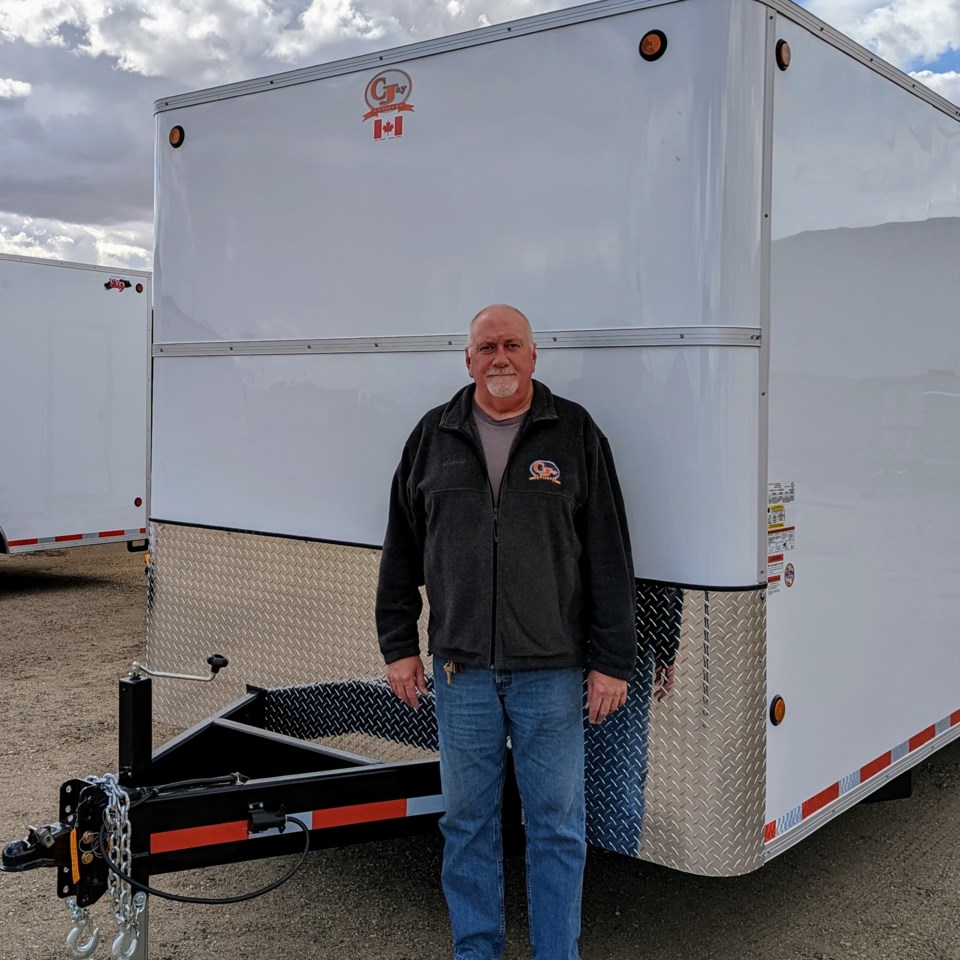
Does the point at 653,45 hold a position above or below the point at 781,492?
above

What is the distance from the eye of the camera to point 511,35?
10.5 ft

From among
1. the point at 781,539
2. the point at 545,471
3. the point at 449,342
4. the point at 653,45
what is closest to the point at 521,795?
the point at 545,471

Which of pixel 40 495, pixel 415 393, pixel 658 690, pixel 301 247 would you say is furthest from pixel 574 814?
pixel 40 495

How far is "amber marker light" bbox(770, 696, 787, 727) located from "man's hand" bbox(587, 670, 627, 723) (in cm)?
45

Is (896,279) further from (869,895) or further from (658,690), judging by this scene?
(869,895)

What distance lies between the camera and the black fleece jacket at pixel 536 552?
280 cm

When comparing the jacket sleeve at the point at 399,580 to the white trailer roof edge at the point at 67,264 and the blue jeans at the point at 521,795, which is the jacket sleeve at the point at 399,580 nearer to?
the blue jeans at the point at 521,795

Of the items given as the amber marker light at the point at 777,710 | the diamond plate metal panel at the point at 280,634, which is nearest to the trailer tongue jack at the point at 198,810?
the diamond plate metal panel at the point at 280,634

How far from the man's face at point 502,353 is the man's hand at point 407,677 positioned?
2.58 feet

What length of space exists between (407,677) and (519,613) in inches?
18.0

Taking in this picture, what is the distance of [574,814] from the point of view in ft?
9.52

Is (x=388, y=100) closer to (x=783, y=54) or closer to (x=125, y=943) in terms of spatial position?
(x=783, y=54)

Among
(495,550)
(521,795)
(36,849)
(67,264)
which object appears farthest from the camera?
(67,264)

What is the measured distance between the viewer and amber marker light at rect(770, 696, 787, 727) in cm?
303
